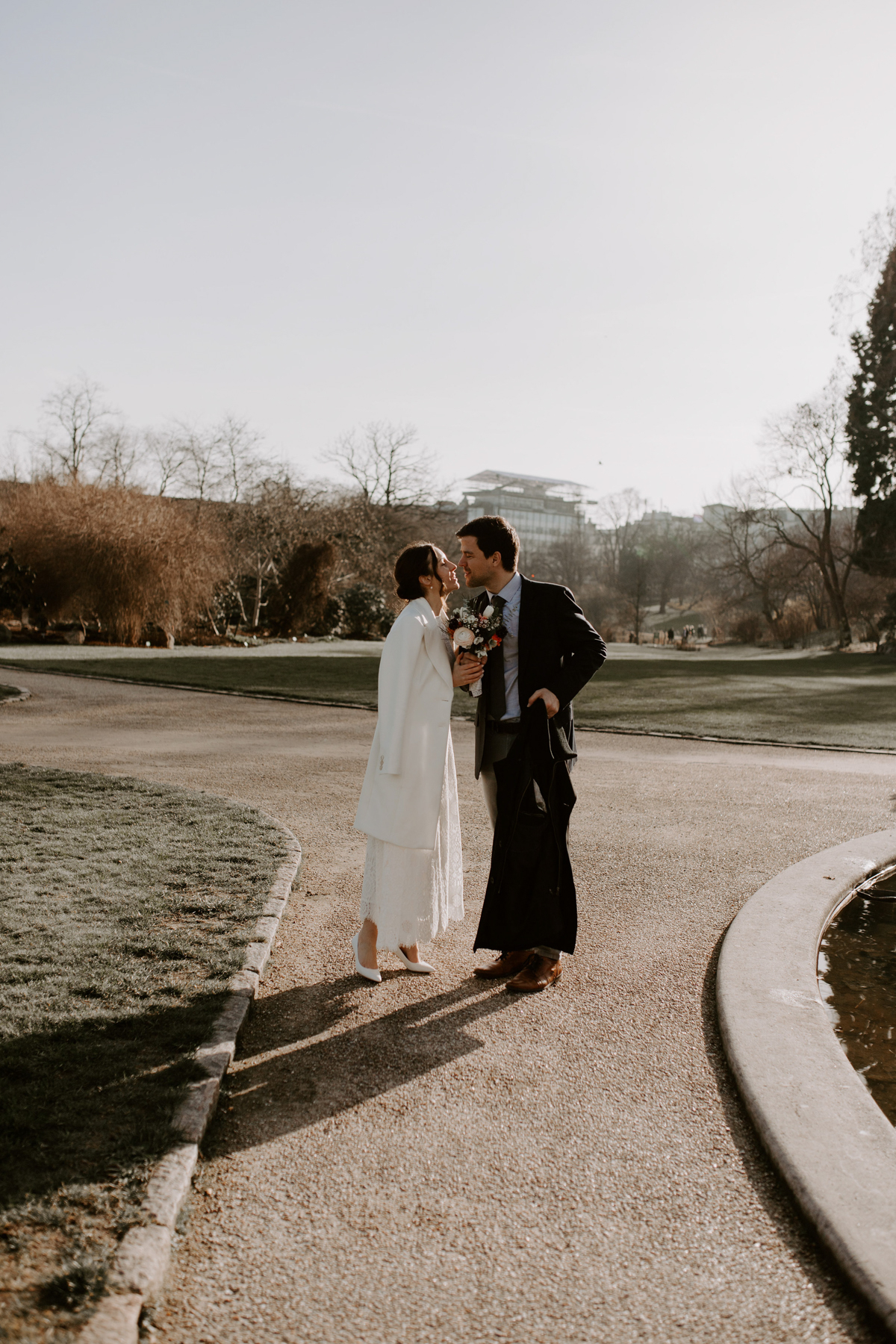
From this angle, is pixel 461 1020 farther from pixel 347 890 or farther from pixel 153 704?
pixel 153 704

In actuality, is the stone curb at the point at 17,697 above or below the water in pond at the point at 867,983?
above

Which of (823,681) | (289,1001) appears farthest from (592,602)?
(289,1001)

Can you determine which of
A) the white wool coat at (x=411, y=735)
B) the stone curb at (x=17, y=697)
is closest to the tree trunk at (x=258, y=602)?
the stone curb at (x=17, y=697)

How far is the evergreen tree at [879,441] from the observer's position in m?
39.2

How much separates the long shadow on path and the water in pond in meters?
1.40

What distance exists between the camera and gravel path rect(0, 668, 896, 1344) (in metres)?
2.16

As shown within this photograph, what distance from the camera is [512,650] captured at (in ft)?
13.8

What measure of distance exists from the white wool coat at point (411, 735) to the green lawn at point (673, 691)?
380 inches

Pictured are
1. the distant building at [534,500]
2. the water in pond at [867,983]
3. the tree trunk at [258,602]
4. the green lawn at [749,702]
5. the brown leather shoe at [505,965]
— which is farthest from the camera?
the distant building at [534,500]

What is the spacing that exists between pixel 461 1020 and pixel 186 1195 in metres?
1.46

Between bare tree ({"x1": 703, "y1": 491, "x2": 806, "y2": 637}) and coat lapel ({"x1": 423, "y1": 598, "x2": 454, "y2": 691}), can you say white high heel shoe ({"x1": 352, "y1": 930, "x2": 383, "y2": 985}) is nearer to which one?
coat lapel ({"x1": 423, "y1": 598, "x2": 454, "y2": 691})

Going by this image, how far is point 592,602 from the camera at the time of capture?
219ft

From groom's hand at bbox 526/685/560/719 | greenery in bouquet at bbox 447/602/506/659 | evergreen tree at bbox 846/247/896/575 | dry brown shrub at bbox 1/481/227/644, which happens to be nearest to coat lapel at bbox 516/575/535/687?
groom's hand at bbox 526/685/560/719

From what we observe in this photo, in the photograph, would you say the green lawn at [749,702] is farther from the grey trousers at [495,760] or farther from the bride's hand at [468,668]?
the bride's hand at [468,668]
